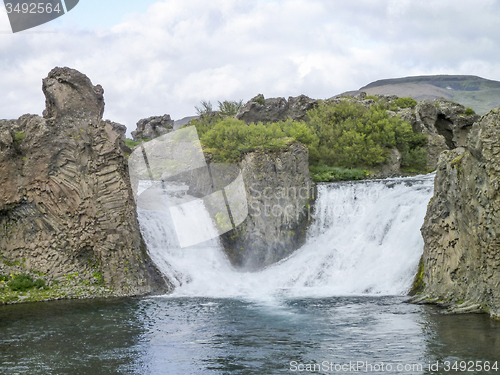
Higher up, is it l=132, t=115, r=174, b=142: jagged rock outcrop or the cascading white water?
l=132, t=115, r=174, b=142: jagged rock outcrop

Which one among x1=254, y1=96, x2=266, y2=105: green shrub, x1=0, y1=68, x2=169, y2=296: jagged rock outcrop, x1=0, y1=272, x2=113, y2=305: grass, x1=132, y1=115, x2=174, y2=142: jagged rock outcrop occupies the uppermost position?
x1=132, y1=115, x2=174, y2=142: jagged rock outcrop

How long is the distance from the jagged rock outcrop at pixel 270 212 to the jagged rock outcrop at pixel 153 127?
32.2 meters

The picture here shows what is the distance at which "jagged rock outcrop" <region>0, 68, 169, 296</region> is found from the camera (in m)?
19.3

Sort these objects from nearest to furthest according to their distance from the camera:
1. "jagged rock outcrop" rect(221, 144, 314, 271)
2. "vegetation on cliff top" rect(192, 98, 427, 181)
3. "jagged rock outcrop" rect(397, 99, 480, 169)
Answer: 1. "jagged rock outcrop" rect(221, 144, 314, 271)
2. "vegetation on cliff top" rect(192, 98, 427, 181)
3. "jagged rock outcrop" rect(397, 99, 480, 169)

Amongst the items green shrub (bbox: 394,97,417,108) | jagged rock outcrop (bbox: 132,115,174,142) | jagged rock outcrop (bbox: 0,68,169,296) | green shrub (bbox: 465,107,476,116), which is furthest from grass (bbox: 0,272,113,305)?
jagged rock outcrop (bbox: 132,115,174,142)

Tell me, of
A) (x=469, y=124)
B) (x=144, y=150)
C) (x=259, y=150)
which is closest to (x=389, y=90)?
(x=469, y=124)

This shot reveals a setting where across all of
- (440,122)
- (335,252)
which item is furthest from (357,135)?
(335,252)

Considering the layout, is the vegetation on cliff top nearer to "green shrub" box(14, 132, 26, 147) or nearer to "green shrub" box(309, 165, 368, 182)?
"green shrub" box(309, 165, 368, 182)

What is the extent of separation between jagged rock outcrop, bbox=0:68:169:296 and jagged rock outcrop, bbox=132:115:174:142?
3580 cm

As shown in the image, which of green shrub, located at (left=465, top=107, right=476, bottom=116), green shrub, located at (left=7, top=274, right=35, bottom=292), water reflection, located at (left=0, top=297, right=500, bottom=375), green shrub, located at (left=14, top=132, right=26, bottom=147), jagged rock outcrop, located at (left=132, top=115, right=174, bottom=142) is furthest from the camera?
jagged rock outcrop, located at (left=132, top=115, right=174, bottom=142)

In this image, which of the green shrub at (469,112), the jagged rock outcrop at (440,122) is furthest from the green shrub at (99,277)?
the green shrub at (469,112)

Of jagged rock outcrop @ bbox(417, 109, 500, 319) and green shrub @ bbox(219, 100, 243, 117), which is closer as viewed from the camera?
jagged rock outcrop @ bbox(417, 109, 500, 319)

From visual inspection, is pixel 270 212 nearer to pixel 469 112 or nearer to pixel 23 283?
pixel 23 283

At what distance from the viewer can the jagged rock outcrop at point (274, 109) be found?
3812 cm
